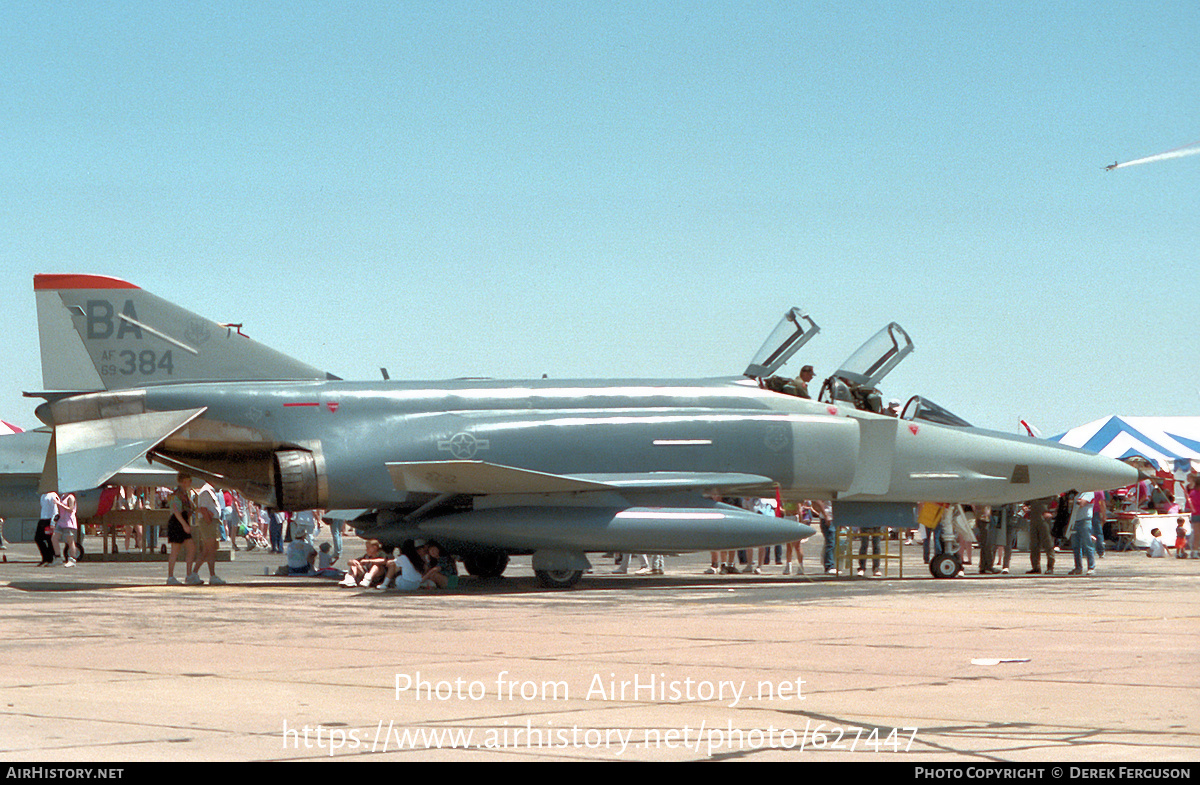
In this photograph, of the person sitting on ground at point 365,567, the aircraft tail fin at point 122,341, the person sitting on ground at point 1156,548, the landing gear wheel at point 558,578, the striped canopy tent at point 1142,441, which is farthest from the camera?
the striped canopy tent at point 1142,441

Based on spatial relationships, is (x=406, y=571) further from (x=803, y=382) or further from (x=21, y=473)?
(x=21, y=473)

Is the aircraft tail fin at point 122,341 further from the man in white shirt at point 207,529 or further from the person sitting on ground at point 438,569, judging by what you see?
the person sitting on ground at point 438,569

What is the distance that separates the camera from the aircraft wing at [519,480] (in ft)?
54.9

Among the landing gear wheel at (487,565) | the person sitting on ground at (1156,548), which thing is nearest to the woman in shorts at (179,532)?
the landing gear wheel at (487,565)

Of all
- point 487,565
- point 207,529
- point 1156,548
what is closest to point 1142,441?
point 1156,548

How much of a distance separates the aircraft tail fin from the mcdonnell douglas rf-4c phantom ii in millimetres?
19

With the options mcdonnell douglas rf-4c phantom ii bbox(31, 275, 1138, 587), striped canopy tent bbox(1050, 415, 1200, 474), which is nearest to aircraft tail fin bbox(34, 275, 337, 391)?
mcdonnell douglas rf-4c phantom ii bbox(31, 275, 1138, 587)

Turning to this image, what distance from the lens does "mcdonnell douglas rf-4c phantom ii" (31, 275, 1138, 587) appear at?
17078 millimetres

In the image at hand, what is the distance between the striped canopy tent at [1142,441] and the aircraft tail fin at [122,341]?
23.8 metres

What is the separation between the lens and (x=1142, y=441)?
118 feet

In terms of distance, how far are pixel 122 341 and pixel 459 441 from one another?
4.73m

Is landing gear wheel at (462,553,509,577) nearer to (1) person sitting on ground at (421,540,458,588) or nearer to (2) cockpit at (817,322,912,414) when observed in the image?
(1) person sitting on ground at (421,540,458,588)

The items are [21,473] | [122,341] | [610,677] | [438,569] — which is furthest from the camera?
[21,473]

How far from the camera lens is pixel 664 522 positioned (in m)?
17.0
